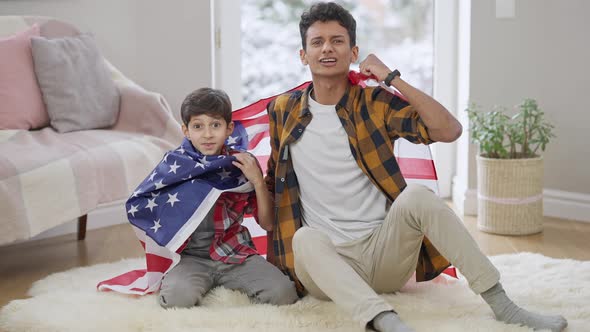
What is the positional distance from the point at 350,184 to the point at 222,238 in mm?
413

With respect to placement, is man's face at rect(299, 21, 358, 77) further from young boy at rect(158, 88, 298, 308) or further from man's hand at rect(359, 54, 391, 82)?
young boy at rect(158, 88, 298, 308)

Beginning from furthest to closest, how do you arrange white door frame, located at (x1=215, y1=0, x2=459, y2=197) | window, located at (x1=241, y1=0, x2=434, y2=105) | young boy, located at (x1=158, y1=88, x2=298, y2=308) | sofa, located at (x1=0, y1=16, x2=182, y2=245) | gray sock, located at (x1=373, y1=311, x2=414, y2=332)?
window, located at (x1=241, y1=0, x2=434, y2=105) → white door frame, located at (x1=215, y1=0, x2=459, y2=197) → sofa, located at (x1=0, y1=16, x2=182, y2=245) → young boy, located at (x1=158, y1=88, x2=298, y2=308) → gray sock, located at (x1=373, y1=311, x2=414, y2=332)

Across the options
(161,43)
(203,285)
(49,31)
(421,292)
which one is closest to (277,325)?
(203,285)

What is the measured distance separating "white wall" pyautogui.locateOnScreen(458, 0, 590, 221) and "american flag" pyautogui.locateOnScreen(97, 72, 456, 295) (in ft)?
4.72

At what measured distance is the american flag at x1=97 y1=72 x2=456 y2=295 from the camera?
205 cm

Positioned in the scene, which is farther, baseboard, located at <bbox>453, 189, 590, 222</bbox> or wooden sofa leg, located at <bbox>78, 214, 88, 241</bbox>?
baseboard, located at <bbox>453, 189, 590, 222</bbox>

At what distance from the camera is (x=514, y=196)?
10.2 feet

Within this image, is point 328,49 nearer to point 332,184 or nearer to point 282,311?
point 332,184

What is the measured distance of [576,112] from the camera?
3338 mm

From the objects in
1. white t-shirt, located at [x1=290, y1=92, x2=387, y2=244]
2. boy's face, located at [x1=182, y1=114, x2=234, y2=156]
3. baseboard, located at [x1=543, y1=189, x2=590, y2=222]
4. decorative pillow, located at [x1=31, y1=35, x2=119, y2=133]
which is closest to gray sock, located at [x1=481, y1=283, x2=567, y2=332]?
white t-shirt, located at [x1=290, y1=92, x2=387, y2=244]

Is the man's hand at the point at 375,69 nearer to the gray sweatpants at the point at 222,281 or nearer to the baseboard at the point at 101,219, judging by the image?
the gray sweatpants at the point at 222,281

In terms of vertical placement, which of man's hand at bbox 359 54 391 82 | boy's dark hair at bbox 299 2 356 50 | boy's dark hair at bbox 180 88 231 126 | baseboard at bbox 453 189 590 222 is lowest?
baseboard at bbox 453 189 590 222

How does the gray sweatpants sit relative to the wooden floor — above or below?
above

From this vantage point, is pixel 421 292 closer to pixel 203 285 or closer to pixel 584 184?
pixel 203 285
